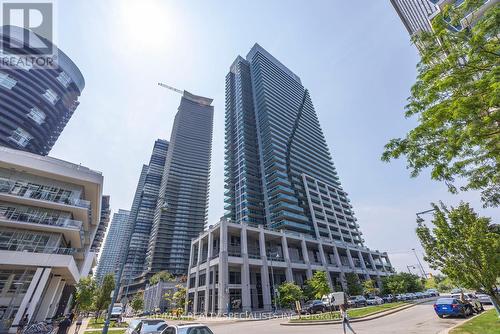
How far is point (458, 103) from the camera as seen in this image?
5738mm

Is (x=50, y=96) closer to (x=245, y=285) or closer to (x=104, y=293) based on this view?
(x=104, y=293)

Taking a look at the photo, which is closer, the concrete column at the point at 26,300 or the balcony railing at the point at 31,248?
the concrete column at the point at 26,300

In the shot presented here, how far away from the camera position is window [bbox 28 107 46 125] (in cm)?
6538

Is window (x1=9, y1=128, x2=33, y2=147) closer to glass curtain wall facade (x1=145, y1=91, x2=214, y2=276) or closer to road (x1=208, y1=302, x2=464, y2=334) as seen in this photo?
glass curtain wall facade (x1=145, y1=91, x2=214, y2=276)

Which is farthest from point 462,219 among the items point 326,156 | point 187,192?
point 187,192

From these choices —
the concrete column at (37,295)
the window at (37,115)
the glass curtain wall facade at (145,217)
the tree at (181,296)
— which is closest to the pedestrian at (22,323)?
the concrete column at (37,295)

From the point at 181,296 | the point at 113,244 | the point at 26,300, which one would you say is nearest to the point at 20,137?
the point at 181,296

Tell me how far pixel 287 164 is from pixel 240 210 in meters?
26.1

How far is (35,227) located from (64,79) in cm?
7808

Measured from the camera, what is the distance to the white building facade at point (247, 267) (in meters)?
40.3

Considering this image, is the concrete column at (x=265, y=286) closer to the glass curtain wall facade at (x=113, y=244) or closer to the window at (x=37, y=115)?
the window at (x=37, y=115)

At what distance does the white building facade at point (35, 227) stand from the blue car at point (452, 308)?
3316 centimetres

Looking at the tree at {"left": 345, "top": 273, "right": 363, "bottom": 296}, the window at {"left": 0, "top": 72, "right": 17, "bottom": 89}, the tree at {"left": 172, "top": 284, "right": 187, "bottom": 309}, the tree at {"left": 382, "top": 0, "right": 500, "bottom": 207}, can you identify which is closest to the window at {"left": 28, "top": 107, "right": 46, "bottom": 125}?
the window at {"left": 0, "top": 72, "right": 17, "bottom": 89}

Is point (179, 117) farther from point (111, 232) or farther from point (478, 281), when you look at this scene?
point (478, 281)
